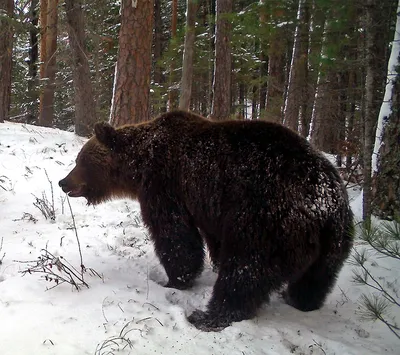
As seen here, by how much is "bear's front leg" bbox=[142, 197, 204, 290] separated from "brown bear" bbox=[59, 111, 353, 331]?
0.04ft

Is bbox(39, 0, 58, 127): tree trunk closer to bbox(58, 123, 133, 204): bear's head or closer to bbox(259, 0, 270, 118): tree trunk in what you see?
bbox(259, 0, 270, 118): tree trunk

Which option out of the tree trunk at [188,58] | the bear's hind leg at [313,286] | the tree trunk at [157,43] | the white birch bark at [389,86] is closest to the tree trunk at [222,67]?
the tree trunk at [188,58]

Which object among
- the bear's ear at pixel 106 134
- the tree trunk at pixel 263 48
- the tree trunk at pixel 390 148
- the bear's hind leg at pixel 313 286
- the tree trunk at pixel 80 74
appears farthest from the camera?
the tree trunk at pixel 80 74

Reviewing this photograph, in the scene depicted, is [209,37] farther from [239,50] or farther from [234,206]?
[234,206]

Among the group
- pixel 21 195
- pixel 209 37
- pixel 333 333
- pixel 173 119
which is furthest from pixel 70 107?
pixel 333 333

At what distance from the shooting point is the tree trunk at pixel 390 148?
4.77 meters

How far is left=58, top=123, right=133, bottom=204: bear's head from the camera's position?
4707 millimetres

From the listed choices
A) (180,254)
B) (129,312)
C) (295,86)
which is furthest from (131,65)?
(295,86)

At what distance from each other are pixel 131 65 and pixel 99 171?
4823 millimetres

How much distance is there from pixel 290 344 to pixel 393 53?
3.69 metres

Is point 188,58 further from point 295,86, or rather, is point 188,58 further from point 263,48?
point 295,86

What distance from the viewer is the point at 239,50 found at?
1970 cm

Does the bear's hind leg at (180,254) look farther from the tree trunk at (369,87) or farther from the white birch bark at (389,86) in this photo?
the white birch bark at (389,86)

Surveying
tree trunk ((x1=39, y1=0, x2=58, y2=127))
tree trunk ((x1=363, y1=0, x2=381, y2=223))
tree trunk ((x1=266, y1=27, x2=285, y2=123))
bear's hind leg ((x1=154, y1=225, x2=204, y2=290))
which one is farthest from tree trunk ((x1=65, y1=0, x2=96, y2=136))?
bear's hind leg ((x1=154, y1=225, x2=204, y2=290))
